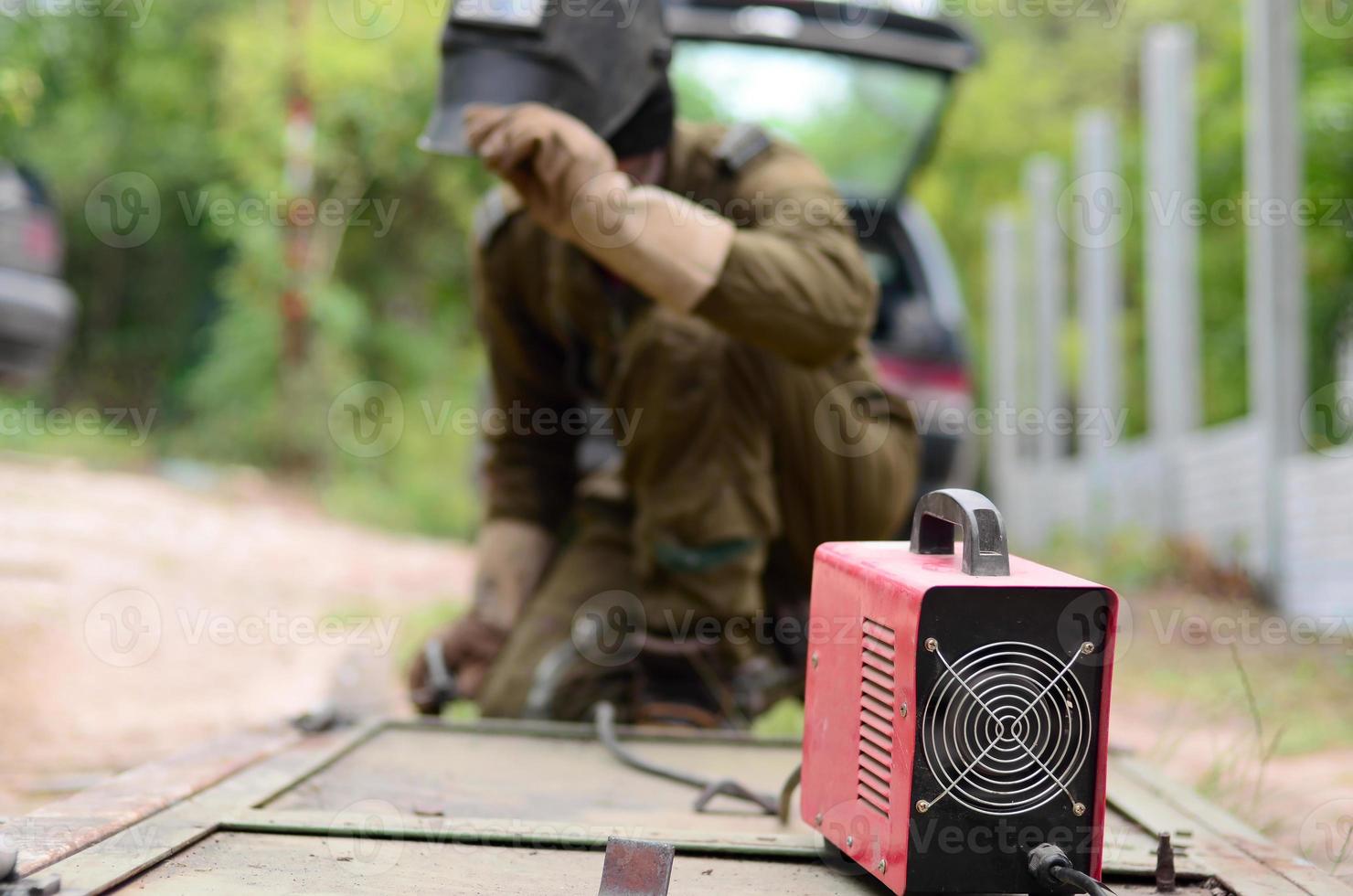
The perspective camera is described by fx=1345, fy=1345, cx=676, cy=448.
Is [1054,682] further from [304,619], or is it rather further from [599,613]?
[304,619]

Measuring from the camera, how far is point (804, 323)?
2143mm

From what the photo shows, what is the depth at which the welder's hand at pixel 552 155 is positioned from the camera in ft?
6.55

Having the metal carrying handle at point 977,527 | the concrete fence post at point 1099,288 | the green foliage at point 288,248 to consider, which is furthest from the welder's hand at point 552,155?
the concrete fence post at point 1099,288

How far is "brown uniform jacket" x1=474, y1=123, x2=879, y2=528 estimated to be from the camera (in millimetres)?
2117

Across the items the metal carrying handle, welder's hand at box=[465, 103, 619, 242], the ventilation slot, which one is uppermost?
welder's hand at box=[465, 103, 619, 242]

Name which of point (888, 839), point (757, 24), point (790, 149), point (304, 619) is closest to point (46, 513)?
point (304, 619)

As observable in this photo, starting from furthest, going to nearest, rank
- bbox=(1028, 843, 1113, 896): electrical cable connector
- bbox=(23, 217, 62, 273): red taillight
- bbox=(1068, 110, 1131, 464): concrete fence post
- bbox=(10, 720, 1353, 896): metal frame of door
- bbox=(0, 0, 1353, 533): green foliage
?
1. bbox=(0, 0, 1353, 533): green foliage
2. bbox=(1068, 110, 1131, 464): concrete fence post
3. bbox=(23, 217, 62, 273): red taillight
4. bbox=(10, 720, 1353, 896): metal frame of door
5. bbox=(1028, 843, 1113, 896): electrical cable connector

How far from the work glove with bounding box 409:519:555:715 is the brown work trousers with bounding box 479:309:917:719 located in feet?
0.23

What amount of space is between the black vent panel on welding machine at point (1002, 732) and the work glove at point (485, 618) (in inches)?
61.5

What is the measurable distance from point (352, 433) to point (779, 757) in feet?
33.8

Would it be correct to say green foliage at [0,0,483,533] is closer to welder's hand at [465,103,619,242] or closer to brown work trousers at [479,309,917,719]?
brown work trousers at [479,309,917,719]

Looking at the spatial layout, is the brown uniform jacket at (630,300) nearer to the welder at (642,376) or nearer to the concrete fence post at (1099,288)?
the welder at (642,376)

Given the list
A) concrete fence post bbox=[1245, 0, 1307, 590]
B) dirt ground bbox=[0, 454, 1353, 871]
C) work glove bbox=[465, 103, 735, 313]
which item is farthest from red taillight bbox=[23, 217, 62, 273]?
concrete fence post bbox=[1245, 0, 1307, 590]

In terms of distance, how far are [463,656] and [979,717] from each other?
1693 mm
